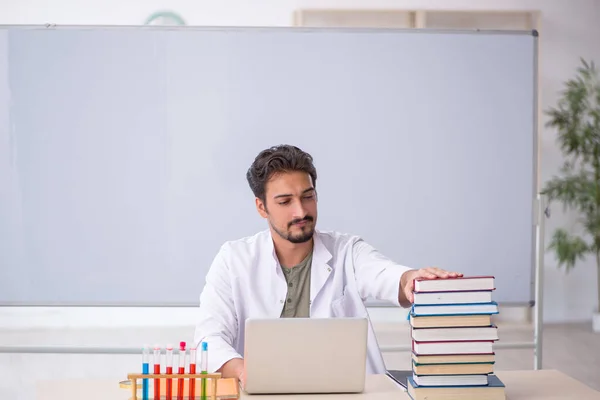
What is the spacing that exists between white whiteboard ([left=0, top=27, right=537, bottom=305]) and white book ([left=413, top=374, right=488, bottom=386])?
1.98 m

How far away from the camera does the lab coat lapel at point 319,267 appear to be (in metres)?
2.79

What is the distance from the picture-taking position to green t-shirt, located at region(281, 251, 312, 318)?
281cm

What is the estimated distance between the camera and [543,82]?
22.8 feet

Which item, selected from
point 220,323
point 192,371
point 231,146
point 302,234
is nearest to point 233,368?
point 220,323

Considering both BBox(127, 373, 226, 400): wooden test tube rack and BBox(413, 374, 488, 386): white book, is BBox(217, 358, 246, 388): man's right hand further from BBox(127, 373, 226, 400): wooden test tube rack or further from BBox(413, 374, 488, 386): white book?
BBox(413, 374, 488, 386): white book

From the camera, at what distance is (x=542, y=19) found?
272 inches

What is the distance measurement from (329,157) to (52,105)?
1383mm

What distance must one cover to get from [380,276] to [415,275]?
0.80 ft

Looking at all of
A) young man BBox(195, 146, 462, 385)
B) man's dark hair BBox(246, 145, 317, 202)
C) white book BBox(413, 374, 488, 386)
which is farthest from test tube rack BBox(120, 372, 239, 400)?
man's dark hair BBox(246, 145, 317, 202)

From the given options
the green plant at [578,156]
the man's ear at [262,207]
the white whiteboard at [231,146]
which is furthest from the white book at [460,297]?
the green plant at [578,156]

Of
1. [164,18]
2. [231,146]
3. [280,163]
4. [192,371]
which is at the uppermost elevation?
[164,18]

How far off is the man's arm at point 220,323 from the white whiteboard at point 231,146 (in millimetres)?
1266

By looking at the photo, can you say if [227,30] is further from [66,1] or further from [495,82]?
[66,1]

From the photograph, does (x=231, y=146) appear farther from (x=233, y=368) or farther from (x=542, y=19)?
(x=542, y=19)
